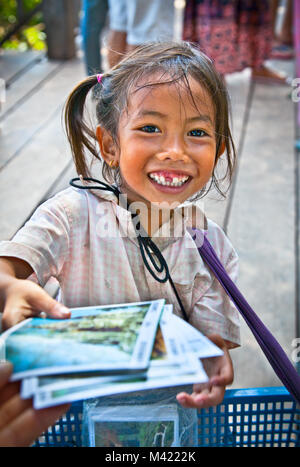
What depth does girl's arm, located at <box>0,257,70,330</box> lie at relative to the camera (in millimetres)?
734

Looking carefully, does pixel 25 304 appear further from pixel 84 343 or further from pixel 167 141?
pixel 167 141

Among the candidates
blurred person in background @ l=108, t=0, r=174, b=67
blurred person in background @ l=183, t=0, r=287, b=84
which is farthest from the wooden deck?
blurred person in background @ l=108, t=0, r=174, b=67

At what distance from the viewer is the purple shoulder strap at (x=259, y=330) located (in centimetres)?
89

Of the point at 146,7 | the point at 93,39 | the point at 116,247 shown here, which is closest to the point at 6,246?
the point at 116,247

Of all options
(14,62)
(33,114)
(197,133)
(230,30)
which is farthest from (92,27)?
(197,133)

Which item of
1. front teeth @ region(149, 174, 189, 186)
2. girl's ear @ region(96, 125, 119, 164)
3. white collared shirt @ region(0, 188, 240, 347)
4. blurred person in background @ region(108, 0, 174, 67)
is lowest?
white collared shirt @ region(0, 188, 240, 347)

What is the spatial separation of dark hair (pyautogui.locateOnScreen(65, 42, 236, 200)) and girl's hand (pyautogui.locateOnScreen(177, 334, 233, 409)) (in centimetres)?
36

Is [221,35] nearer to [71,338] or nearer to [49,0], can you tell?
[49,0]

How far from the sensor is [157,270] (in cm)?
97

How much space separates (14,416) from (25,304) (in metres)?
0.17

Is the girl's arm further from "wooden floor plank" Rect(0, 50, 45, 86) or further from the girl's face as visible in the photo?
"wooden floor plank" Rect(0, 50, 45, 86)

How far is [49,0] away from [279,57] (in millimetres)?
1564

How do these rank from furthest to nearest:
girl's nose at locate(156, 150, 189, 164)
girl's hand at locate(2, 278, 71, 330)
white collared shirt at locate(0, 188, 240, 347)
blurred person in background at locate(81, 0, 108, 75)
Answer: blurred person in background at locate(81, 0, 108, 75), white collared shirt at locate(0, 188, 240, 347), girl's nose at locate(156, 150, 189, 164), girl's hand at locate(2, 278, 71, 330)

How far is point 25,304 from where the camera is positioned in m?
0.76
